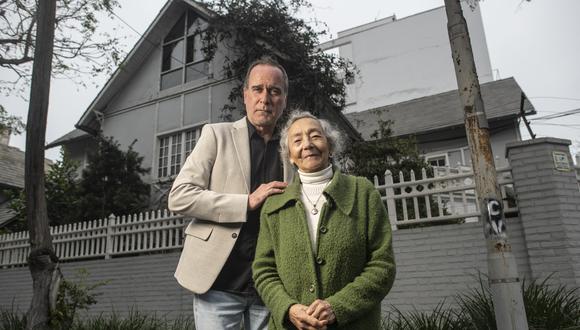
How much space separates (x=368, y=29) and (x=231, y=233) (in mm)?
23078

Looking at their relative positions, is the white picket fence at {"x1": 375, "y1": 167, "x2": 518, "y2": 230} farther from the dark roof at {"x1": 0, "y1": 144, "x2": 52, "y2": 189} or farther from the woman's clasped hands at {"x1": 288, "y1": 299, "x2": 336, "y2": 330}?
the dark roof at {"x1": 0, "y1": 144, "x2": 52, "y2": 189}

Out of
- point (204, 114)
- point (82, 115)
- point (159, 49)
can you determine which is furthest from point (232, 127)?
point (82, 115)

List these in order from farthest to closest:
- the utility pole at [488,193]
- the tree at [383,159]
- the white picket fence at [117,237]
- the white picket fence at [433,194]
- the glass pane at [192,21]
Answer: the glass pane at [192,21] < the tree at [383,159] < the white picket fence at [117,237] < the white picket fence at [433,194] < the utility pole at [488,193]

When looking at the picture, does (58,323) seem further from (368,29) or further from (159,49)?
(368,29)

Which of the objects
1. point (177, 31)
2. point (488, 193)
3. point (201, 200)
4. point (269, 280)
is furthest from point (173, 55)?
point (269, 280)

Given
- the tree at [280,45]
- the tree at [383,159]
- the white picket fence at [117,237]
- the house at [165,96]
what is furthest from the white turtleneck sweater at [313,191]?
the house at [165,96]

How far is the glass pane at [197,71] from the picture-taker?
12.4 metres

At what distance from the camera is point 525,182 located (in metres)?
5.30

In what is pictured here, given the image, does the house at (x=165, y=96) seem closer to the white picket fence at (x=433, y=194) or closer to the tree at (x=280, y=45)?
the tree at (x=280, y=45)

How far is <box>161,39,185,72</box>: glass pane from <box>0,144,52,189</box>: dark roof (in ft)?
26.5

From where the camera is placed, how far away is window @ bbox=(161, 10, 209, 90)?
12.6 metres

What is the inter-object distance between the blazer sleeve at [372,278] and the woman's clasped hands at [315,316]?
0.07 feet

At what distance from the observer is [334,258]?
5.30 ft

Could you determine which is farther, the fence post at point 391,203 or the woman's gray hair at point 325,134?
the fence post at point 391,203
